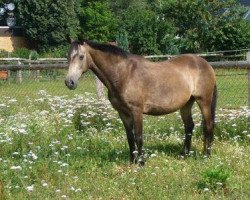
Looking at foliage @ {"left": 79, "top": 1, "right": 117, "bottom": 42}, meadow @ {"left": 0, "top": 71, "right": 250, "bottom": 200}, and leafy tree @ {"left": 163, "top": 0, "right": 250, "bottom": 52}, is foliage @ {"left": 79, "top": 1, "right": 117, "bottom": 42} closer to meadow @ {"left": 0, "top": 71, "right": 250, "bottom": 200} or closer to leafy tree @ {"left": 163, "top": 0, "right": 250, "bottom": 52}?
leafy tree @ {"left": 163, "top": 0, "right": 250, "bottom": 52}

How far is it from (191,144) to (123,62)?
1.86m

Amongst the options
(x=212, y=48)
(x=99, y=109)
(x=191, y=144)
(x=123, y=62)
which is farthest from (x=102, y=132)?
(x=212, y=48)

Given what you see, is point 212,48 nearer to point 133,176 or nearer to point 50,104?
point 50,104

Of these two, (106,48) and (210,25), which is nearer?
(106,48)

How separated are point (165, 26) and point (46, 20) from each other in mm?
12549

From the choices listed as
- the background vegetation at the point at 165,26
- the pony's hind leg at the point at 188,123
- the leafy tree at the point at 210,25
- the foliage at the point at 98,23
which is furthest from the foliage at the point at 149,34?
the pony's hind leg at the point at 188,123

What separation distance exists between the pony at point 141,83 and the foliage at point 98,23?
1540 inches

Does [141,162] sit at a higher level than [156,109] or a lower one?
lower

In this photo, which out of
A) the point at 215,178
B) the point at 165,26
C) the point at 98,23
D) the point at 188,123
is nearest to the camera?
the point at 215,178

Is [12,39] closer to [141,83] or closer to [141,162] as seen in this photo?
[141,83]

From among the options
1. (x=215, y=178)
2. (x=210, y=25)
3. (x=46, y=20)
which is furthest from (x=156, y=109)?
(x=46, y=20)

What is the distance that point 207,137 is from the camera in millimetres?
7891

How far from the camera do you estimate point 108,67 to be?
7051mm

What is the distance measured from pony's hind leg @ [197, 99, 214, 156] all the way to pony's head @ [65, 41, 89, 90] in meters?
1.83
